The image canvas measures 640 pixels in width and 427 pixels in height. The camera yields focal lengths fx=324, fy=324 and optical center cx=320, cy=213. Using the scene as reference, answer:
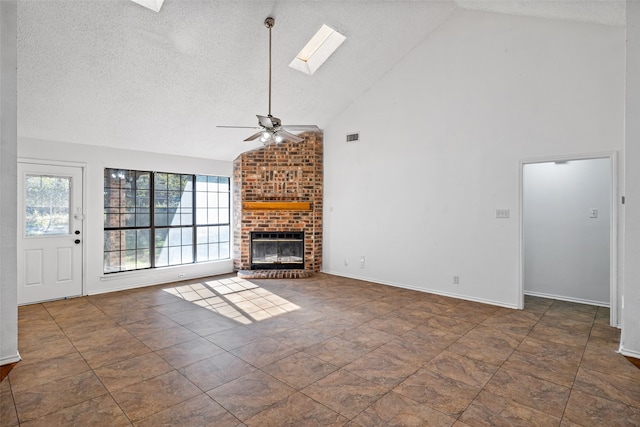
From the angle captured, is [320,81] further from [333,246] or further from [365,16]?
[333,246]

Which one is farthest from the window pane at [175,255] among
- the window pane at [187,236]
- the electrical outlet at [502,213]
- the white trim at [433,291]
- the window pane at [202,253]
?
the electrical outlet at [502,213]

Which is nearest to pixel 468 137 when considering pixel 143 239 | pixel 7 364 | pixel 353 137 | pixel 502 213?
pixel 502 213

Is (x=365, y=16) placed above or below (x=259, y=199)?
above

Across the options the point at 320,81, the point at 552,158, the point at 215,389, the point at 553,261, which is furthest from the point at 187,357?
the point at 553,261

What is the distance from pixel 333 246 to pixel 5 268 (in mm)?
4863

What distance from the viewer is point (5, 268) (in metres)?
2.76

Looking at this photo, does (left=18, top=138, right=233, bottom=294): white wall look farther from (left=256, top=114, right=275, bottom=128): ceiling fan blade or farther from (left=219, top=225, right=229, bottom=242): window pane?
(left=256, top=114, right=275, bottom=128): ceiling fan blade

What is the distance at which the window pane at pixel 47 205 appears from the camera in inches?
178

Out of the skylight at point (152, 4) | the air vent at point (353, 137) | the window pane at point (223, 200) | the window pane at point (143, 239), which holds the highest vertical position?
the skylight at point (152, 4)

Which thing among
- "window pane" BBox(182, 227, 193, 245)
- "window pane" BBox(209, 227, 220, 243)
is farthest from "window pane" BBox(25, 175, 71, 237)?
"window pane" BBox(209, 227, 220, 243)

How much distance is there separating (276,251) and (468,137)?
4.07m

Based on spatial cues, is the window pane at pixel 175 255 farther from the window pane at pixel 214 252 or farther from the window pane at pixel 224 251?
the window pane at pixel 224 251

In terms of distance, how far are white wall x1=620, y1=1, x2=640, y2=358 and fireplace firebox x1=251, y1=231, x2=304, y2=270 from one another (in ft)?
16.0

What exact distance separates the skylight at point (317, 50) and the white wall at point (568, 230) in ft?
11.2
